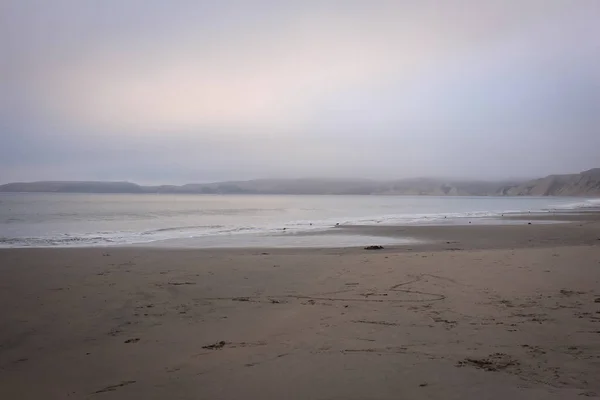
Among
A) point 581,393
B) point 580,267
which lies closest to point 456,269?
point 580,267

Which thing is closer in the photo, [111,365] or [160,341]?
[111,365]

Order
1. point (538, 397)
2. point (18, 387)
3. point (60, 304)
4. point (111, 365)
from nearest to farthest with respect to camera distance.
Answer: point (538, 397) < point (18, 387) < point (111, 365) < point (60, 304)

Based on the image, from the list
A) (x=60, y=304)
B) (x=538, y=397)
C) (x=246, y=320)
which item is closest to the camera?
(x=538, y=397)

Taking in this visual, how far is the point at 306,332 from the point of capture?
20.0ft

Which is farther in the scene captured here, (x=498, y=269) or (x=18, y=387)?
(x=498, y=269)

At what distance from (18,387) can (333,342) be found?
3724mm

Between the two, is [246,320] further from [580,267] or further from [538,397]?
[580,267]

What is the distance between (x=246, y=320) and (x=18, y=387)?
3.19 m

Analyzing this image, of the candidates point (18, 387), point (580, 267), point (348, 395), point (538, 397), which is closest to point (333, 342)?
point (348, 395)

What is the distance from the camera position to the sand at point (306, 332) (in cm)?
436

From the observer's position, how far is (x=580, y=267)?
10578 millimetres

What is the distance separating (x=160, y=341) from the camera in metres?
5.95

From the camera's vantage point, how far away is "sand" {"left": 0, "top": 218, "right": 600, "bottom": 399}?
436 centimetres

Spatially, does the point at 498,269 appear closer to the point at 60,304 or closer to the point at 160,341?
the point at 160,341
